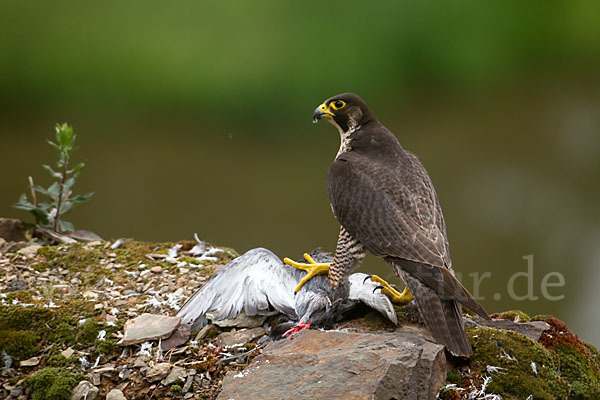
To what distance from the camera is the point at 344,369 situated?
1.71m

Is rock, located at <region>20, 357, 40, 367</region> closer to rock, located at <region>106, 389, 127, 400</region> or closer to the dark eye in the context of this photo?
rock, located at <region>106, 389, 127, 400</region>

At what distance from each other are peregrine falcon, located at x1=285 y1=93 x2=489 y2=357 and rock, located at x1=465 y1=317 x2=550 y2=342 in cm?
25

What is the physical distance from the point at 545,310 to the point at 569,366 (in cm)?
133

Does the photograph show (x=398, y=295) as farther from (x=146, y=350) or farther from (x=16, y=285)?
(x=16, y=285)

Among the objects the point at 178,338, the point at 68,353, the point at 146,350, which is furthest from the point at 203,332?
the point at 68,353

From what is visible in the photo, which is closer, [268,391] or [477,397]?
[268,391]

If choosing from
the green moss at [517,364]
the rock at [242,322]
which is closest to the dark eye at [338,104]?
the rock at [242,322]

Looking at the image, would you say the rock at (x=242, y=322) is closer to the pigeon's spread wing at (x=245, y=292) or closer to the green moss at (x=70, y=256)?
the pigeon's spread wing at (x=245, y=292)

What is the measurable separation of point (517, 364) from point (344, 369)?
0.64 metres

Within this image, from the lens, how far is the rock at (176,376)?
6.33ft

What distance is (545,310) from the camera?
11.1 ft

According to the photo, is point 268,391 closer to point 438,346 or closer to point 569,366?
point 438,346

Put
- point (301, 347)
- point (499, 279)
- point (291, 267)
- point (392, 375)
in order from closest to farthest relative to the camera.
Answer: point (392, 375)
point (301, 347)
point (291, 267)
point (499, 279)

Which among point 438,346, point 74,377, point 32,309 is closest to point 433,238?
point 438,346
